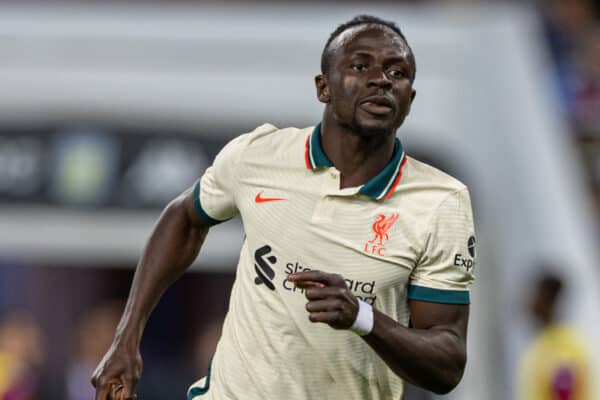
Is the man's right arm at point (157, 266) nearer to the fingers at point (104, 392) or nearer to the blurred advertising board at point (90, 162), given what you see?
the fingers at point (104, 392)

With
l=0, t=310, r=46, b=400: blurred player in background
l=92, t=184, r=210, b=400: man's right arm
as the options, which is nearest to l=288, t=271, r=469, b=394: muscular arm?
l=92, t=184, r=210, b=400: man's right arm

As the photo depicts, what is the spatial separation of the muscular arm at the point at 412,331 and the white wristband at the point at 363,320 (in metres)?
0.02

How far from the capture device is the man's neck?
451 cm

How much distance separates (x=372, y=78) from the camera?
14.1 ft

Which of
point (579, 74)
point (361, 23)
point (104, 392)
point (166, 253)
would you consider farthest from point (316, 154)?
point (579, 74)

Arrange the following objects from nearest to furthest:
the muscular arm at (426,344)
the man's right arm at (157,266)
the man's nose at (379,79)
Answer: the muscular arm at (426,344) < the man's nose at (379,79) < the man's right arm at (157,266)

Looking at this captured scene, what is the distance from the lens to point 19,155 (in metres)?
10.6

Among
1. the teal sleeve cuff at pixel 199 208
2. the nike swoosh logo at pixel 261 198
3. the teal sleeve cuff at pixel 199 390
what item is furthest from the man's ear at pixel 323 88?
the teal sleeve cuff at pixel 199 390

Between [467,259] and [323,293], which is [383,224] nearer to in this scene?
[467,259]

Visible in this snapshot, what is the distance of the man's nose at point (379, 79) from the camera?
4.29 m

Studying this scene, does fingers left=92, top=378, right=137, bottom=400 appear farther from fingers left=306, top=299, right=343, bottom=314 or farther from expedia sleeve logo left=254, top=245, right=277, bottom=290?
fingers left=306, top=299, right=343, bottom=314

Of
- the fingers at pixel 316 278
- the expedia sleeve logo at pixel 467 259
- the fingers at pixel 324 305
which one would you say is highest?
the fingers at pixel 316 278

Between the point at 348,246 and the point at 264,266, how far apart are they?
308 mm

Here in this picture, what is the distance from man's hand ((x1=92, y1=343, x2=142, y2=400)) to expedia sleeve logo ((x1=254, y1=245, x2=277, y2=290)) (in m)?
0.49
